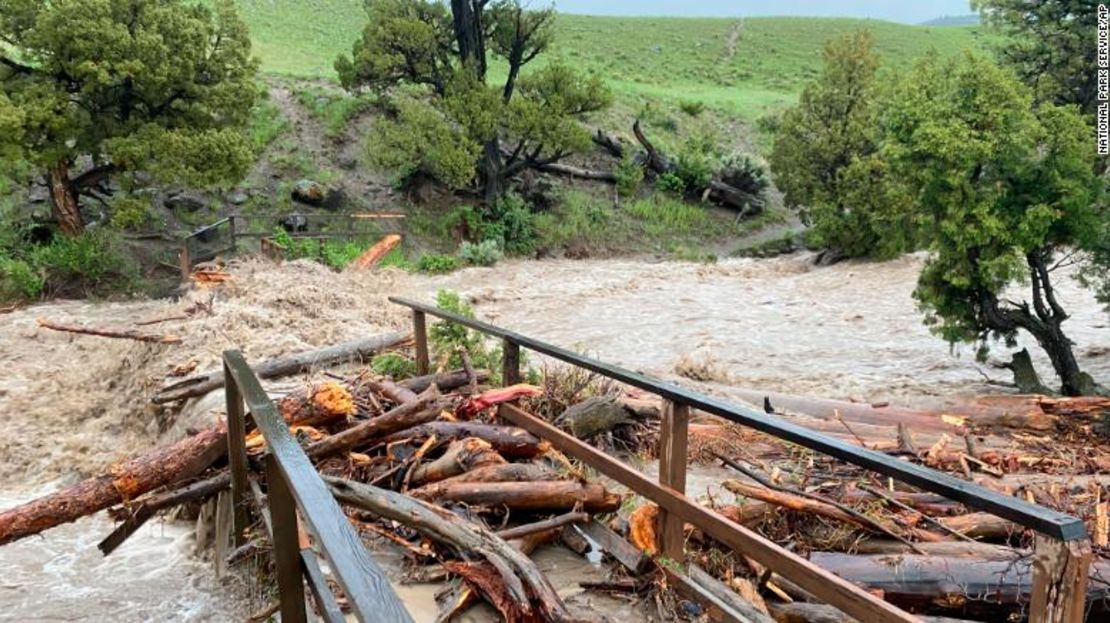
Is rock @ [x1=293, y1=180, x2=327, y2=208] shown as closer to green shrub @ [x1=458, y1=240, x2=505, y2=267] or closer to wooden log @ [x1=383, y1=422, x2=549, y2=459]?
green shrub @ [x1=458, y1=240, x2=505, y2=267]

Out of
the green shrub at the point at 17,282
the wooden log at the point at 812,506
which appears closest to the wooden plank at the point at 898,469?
the wooden log at the point at 812,506

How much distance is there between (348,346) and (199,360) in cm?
148

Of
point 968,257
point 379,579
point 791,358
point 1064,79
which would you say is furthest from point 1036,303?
point 379,579

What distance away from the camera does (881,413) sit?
6.86 meters

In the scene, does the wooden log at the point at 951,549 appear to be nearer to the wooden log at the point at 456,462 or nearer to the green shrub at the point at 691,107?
the wooden log at the point at 456,462

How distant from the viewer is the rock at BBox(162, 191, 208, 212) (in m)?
17.8

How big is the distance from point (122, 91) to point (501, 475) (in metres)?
13.6

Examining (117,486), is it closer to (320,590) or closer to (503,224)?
(320,590)

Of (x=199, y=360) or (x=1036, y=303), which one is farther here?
(x=1036, y=303)

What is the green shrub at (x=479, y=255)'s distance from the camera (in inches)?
734

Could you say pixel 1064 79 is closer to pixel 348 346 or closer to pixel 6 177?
pixel 348 346

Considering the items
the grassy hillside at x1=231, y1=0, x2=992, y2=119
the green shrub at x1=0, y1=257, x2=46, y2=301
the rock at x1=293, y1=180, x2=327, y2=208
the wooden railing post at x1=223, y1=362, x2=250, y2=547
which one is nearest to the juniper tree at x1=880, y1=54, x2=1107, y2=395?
→ the wooden railing post at x1=223, y1=362, x2=250, y2=547

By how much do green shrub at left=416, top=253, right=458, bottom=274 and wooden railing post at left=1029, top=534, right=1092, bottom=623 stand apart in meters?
15.9

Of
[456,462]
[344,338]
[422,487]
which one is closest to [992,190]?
[456,462]
